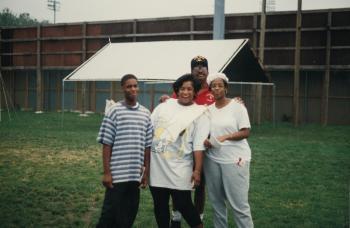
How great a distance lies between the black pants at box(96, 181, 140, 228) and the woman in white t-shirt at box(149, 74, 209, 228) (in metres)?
0.21

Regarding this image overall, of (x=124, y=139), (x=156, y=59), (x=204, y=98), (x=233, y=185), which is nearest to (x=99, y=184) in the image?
(x=204, y=98)

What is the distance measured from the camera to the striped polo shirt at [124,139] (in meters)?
3.93

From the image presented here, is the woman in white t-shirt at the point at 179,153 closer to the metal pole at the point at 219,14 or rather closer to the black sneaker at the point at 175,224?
the black sneaker at the point at 175,224

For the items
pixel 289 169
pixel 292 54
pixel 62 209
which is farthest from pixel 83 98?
pixel 62 209

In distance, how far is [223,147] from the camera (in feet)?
13.3

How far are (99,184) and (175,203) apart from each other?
3151mm

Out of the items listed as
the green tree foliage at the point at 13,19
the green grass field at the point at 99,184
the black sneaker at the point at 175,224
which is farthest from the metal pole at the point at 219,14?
the green tree foliage at the point at 13,19

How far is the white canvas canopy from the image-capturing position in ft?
46.4

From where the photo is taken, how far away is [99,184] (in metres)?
7.03

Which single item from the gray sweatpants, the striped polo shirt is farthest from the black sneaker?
the striped polo shirt

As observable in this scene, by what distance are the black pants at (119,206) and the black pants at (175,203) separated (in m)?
0.21

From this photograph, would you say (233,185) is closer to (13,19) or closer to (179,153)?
(179,153)

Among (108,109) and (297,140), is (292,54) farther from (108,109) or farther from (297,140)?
(108,109)

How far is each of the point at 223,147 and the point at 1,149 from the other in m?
7.71
